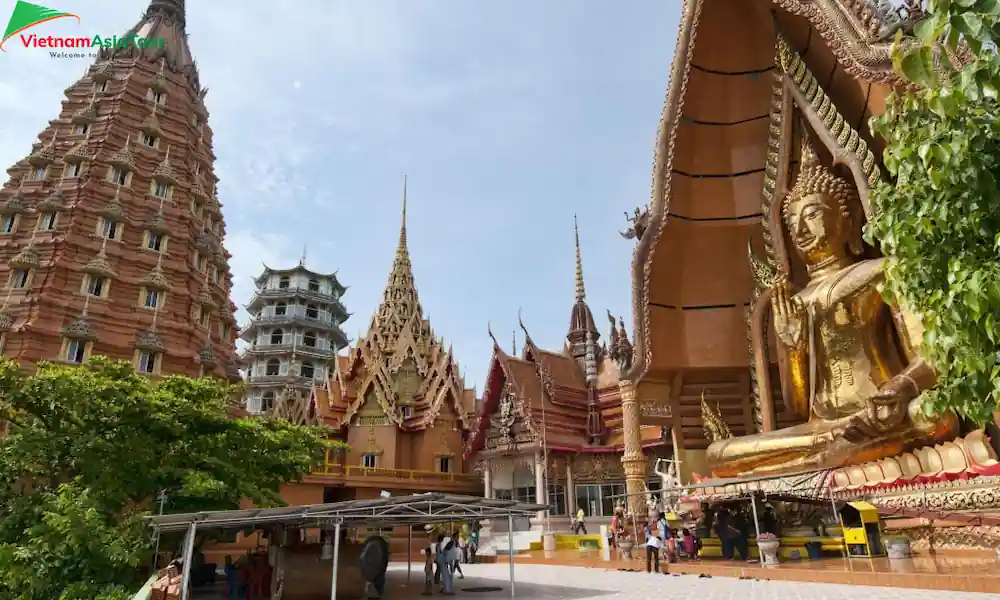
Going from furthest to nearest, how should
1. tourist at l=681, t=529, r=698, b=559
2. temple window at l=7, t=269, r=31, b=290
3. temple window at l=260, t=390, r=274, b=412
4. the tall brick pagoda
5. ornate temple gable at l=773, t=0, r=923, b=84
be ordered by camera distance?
temple window at l=260, t=390, r=274, b=412
temple window at l=7, t=269, r=31, b=290
the tall brick pagoda
tourist at l=681, t=529, r=698, b=559
ornate temple gable at l=773, t=0, r=923, b=84

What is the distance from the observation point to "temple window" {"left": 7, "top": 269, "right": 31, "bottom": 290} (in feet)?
75.9

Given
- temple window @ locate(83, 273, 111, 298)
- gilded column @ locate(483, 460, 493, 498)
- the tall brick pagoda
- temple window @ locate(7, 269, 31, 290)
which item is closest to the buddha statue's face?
gilded column @ locate(483, 460, 493, 498)

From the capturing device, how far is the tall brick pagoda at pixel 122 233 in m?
22.7

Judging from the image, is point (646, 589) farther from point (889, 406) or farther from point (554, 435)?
point (554, 435)

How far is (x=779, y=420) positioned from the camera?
1298cm

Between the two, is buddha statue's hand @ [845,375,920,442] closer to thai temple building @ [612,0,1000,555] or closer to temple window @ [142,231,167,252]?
thai temple building @ [612,0,1000,555]

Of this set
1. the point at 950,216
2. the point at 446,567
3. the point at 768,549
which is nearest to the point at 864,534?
the point at 768,549

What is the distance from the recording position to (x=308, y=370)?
5294 centimetres

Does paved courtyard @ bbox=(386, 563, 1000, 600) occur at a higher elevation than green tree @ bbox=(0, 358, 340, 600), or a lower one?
lower

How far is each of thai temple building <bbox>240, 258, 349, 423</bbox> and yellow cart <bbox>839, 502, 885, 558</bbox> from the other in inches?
1692

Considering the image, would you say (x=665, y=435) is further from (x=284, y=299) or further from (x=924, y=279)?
(x=284, y=299)

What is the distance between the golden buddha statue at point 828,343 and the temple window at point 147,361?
20.1m

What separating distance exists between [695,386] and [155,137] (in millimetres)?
26413

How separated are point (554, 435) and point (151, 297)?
1700 centimetres
